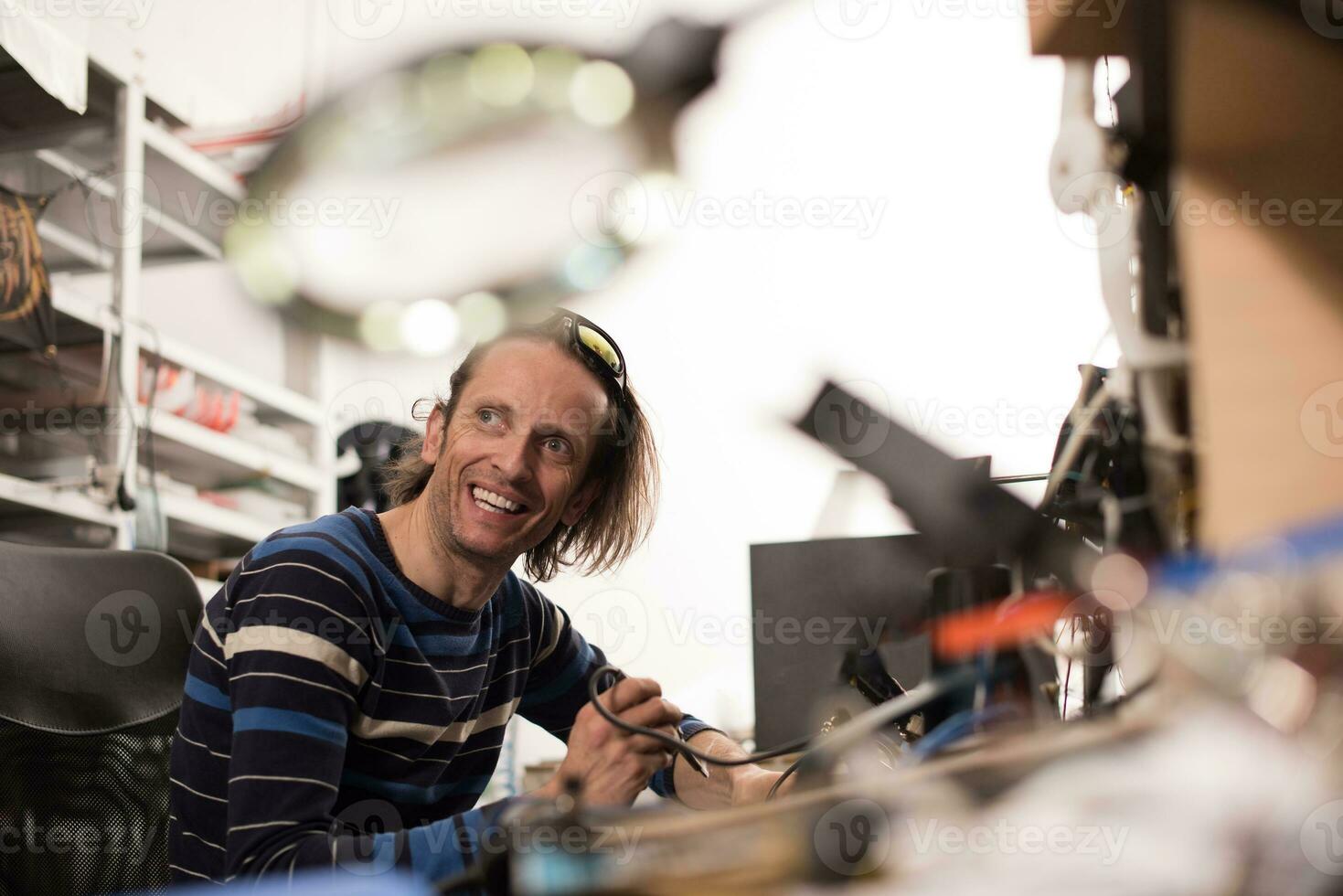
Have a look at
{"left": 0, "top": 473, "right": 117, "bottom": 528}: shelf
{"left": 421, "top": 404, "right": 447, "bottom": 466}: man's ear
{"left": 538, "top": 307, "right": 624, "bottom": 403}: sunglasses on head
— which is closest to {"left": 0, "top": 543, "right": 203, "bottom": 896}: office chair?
{"left": 421, "top": 404, "right": 447, "bottom": 466}: man's ear

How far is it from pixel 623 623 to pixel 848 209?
122 cm

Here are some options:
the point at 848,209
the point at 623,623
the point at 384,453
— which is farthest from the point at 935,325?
the point at 384,453

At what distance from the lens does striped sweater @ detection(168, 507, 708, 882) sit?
77cm

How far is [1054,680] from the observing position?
57cm

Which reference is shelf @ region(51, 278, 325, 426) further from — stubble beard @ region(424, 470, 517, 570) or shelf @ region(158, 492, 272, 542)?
stubble beard @ region(424, 470, 517, 570)

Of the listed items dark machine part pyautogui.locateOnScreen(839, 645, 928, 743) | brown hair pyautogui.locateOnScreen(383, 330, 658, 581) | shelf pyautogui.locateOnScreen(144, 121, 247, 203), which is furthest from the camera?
shelf pyautogui.locateOnScreen(144, 121, 247, 203)

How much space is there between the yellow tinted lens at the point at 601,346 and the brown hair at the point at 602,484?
0.09 ft

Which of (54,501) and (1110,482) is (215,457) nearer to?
(54,501)

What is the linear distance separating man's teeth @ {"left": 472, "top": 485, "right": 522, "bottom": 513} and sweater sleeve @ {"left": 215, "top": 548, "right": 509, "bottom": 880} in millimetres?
195

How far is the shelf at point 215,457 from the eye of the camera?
2.90 meters

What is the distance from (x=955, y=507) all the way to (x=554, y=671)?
0.54 m

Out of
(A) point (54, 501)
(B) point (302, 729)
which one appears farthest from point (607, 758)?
(A) point (54, 501)

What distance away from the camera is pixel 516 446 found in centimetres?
116

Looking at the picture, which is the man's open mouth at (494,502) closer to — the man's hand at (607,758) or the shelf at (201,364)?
the man's hand at (607,758)
